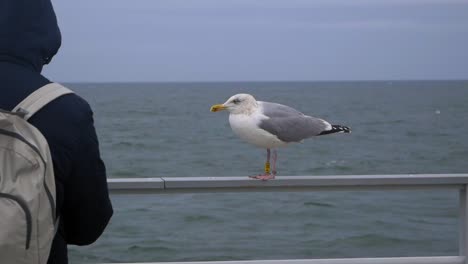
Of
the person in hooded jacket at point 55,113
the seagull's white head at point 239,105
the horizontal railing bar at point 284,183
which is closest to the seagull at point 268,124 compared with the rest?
the seagull's white head at point 239,105

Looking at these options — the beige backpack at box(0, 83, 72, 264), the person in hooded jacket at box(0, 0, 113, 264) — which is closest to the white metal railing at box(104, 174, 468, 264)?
the person in hooded jacket at box(0, 0, 113, 264)

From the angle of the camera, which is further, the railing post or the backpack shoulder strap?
the railing post

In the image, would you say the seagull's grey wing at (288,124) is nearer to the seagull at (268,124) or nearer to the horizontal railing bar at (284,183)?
the seagull at (268,124)

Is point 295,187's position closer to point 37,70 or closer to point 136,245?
point 37,70

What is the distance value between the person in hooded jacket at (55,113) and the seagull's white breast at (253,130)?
7.69 feet

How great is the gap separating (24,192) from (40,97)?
Answer: 0.28 m

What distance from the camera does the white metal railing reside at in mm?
3092

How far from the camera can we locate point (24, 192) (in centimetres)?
182

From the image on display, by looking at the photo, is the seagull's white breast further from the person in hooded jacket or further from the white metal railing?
the person in hooded jacket

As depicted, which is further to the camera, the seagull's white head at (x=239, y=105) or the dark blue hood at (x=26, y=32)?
the seagull's white head at (x=239, y=105)

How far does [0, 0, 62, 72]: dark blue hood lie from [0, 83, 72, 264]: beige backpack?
0.21m

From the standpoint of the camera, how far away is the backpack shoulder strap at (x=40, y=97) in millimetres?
1992

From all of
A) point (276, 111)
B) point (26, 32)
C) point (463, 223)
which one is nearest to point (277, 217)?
point (276, 111)

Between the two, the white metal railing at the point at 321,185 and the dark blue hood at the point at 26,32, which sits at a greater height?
the dark blue hood at the point at 26,32
